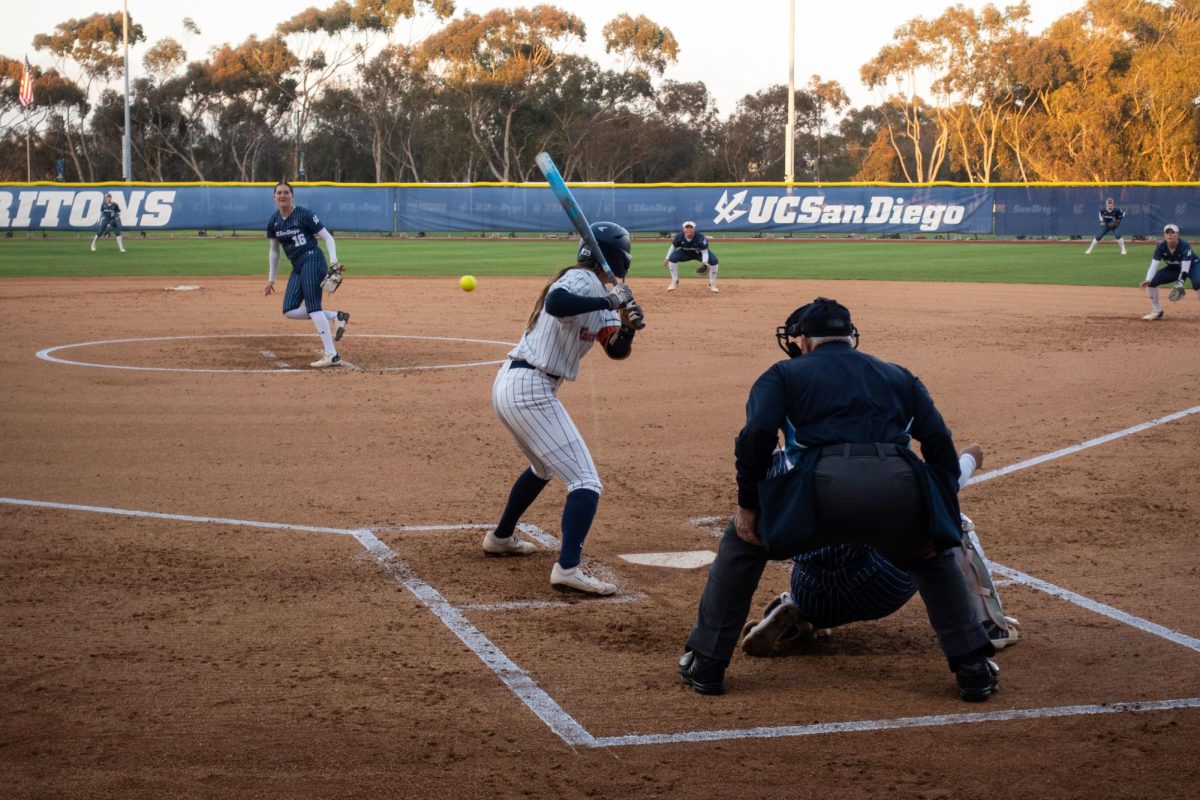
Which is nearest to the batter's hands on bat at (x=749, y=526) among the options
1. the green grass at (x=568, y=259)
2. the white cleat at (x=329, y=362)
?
the white cleat at (x=329, y=362)

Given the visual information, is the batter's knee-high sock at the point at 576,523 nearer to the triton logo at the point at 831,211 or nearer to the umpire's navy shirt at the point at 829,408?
the umpire's navy shirt at the point at 829,408

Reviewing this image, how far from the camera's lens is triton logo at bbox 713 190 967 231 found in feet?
162

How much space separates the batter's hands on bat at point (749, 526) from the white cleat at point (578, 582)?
168 centimetres

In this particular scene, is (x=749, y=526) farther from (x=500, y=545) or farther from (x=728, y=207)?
(x=728, y=207)

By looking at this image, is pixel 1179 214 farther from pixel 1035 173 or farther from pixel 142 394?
pixel 142 394

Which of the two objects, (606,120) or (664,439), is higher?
(606,120)

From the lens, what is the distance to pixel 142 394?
41.3 feet

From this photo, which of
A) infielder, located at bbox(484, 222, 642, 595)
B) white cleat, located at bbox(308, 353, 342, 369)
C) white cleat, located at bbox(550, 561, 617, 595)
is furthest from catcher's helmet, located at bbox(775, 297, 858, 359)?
white cleat, located at bbox(308, 353, 342, 369)

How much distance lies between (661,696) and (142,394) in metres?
8.94

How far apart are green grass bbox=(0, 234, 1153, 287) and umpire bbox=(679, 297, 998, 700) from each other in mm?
25376

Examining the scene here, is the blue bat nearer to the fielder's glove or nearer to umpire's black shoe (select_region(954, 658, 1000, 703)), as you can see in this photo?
umpire's black shoe (select_region(954, 658, 1000, 703))

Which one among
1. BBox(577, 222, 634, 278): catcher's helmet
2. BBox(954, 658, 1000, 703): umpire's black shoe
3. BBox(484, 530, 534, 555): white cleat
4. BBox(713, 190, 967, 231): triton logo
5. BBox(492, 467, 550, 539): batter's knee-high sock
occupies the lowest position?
BBox(484, 530, 534, 555): white cleat

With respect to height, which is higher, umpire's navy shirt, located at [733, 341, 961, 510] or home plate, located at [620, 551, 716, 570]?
umpire's navy shirt, located at [733, 341, 961, 510]

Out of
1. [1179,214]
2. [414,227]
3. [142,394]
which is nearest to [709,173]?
[414,227]
